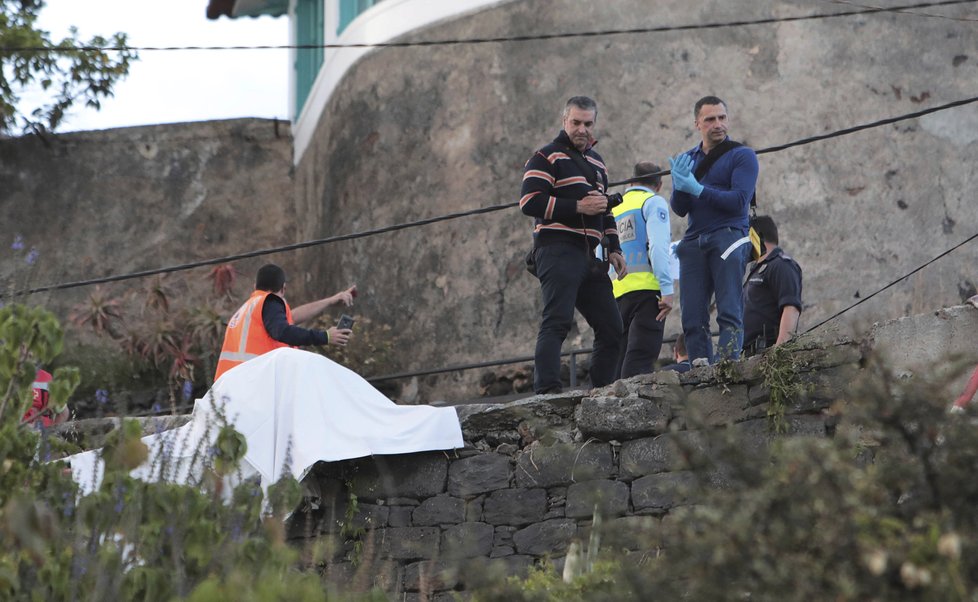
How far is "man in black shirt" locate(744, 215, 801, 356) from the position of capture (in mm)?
8156

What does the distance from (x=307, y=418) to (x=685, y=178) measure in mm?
2236

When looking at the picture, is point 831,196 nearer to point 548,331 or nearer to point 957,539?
point 548,331

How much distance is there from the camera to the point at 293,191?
54.7 feet

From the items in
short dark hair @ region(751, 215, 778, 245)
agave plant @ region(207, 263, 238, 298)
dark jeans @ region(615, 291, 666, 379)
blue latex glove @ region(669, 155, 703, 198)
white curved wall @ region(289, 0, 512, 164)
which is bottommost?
dark jeans @ region(615, 291, 666, 379)

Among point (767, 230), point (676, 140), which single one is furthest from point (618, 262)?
point (676, 140)

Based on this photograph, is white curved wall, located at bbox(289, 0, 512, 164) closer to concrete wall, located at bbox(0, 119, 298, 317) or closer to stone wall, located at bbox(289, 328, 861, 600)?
concrete wall, located at bbox(0, 119, 298, 317)

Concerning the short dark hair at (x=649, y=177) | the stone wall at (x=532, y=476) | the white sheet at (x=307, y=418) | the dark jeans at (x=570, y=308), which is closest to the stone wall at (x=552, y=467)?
the stone wall at (x=532, y=476)

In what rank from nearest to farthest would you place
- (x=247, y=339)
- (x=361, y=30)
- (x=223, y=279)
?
(x=247, y=339)
(x=361, y=30)
(x=223, y=279)

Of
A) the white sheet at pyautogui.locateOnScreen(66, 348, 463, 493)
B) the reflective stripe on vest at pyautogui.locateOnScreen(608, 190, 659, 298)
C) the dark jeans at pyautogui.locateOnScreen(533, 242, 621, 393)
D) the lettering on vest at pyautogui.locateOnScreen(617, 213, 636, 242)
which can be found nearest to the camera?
the white sheet at pyautogui.locateOnScreen(66, 348, 463, 493)

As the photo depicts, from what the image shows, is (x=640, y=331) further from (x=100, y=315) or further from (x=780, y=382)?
(x=100, y=315)

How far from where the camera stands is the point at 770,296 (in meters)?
8.36

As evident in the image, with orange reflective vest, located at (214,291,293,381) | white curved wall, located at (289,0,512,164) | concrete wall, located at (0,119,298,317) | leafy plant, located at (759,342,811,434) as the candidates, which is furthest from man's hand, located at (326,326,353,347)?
concrete wall, located at (0,119,298,317)

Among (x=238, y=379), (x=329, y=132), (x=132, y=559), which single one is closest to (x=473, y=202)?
(x=329, y=132)

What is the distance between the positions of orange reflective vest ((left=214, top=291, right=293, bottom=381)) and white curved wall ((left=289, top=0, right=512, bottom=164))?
5.22 metres
